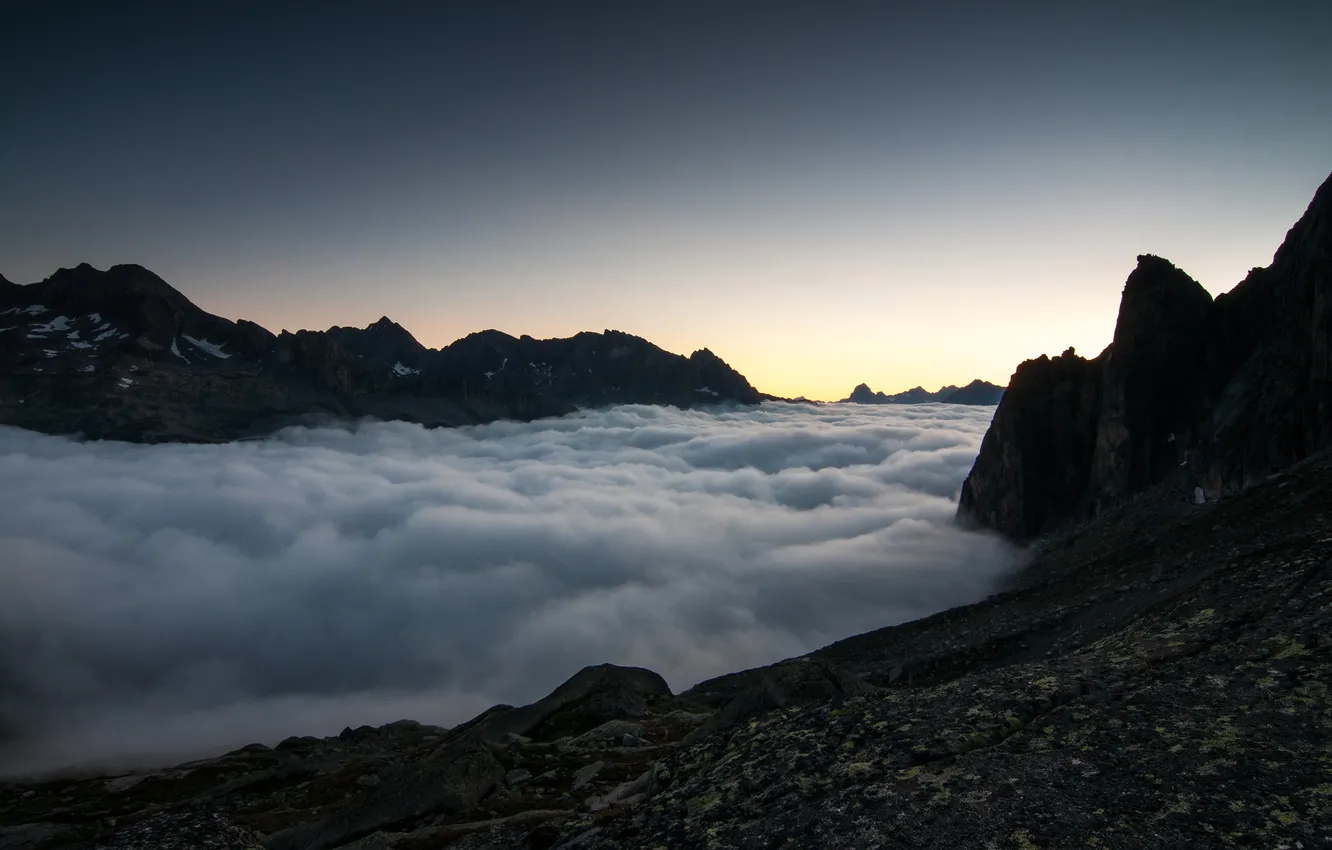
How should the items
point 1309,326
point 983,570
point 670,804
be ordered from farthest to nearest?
point 983,570 < point 1309,326 < point 670,804

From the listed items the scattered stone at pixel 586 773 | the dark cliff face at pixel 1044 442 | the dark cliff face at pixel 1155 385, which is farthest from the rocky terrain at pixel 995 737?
the dark cliff face at pixel 1044 442

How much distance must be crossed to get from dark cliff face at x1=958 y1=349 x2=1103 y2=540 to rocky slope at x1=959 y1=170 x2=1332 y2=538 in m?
0.23

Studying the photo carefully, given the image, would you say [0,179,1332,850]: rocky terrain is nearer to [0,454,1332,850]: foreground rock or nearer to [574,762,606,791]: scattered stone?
[0,454,1332,850]: foreground rock

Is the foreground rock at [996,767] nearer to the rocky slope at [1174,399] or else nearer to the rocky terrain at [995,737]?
the rocky terrain at [995,737]

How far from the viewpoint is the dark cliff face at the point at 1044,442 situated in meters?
123

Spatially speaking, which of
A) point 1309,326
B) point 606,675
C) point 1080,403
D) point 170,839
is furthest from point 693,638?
point 170,839

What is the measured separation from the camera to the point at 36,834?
57.6 metres

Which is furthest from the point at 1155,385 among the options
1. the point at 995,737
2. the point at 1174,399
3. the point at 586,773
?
the point at 995,737

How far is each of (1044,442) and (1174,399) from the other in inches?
1053

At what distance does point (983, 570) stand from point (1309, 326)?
66.0 metres

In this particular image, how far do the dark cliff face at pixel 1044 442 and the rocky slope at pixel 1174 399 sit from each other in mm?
226

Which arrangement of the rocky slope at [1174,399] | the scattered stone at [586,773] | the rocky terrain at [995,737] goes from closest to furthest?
1. the rocky terrain at [995,737]
2. the scattered stone at [586,773]
3. the rocky slope at [1174,399]

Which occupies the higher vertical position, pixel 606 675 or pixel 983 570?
pixel 606 675

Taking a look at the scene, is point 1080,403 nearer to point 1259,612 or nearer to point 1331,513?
point 1331,513
